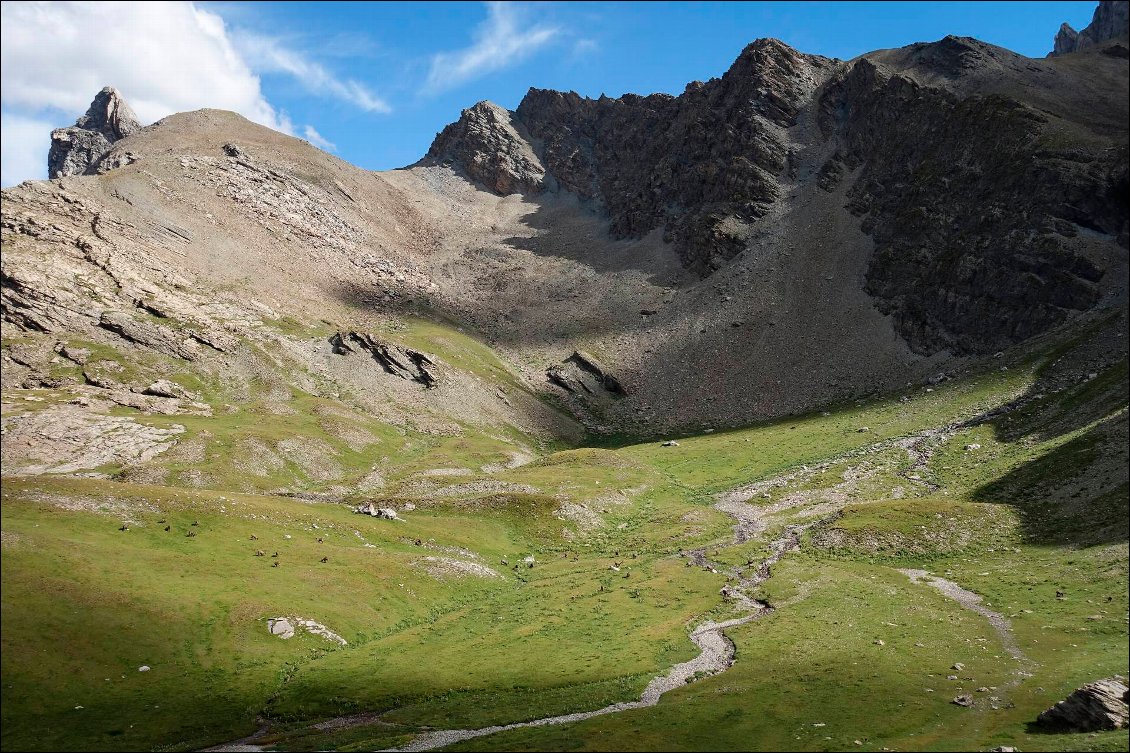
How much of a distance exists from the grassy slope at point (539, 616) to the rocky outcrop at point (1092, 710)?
118 cm


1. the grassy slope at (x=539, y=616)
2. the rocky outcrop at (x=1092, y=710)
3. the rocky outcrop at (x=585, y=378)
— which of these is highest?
the rocky outcrop at (x=585, y=378)

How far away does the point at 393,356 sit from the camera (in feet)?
502

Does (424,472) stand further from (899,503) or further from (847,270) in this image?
(847,270)

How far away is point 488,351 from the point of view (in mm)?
189000

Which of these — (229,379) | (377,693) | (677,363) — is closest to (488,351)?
(677,363)

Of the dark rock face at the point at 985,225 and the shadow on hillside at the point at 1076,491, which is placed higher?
the dark rock face at the point at 985,225

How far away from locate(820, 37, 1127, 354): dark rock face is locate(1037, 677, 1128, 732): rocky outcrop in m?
141

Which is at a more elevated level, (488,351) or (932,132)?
(932,132)

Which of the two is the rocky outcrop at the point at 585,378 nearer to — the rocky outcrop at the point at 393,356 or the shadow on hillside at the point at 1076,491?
the rocky outcrop at the point at 393,356

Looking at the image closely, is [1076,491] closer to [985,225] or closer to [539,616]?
[539,616]

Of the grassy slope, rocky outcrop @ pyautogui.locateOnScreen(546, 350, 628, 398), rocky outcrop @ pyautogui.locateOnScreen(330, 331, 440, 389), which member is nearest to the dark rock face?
the grassy slope

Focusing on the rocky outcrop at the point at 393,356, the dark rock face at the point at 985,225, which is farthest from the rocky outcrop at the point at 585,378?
the dark rock face at the point at 985,225

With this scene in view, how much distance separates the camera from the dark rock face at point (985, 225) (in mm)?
149125

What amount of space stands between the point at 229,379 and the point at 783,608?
10463 centimetres
